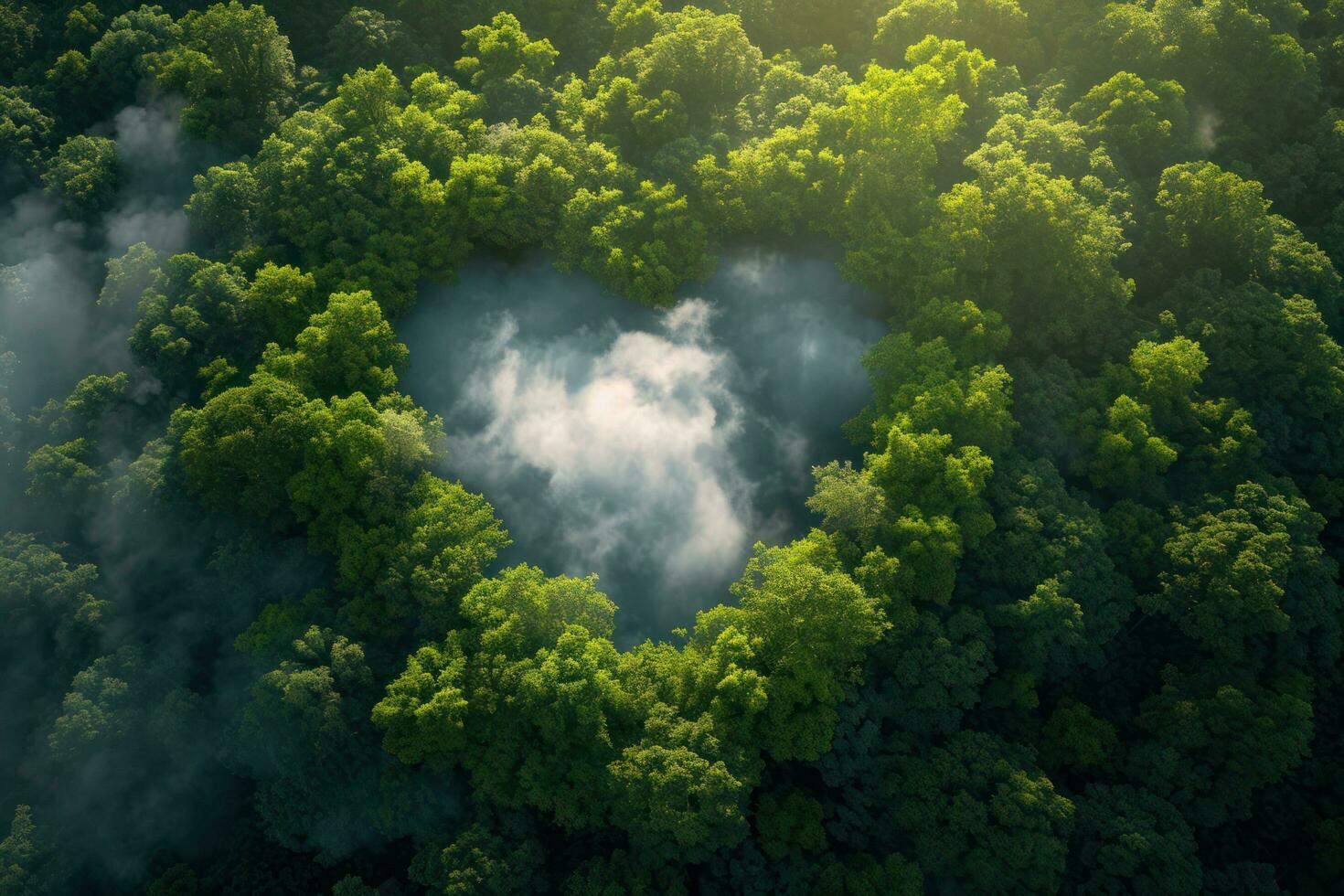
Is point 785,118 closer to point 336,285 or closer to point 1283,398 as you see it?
point 336,285

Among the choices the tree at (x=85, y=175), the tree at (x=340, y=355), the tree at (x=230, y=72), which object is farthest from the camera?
the tree at (x=230, y=72)

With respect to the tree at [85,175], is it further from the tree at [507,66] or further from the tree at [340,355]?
the tree at [507,66]

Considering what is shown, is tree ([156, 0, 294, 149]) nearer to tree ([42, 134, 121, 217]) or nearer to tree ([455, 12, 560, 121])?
tree ([42, 134, 121, 217])

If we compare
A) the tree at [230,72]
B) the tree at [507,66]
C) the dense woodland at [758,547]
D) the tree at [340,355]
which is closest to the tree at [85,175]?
the dense woodland at [758,547]

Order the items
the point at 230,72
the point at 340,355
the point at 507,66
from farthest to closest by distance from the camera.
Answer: the point at 507,66 → the point at 230,72 → the point at 340,355

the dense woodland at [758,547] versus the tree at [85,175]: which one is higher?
the tree at [85,175]

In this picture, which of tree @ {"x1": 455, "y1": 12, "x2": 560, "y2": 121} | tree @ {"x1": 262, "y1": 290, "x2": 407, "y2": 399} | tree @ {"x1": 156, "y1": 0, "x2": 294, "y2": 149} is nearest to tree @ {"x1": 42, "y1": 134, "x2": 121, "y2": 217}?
tree @ {"x1": 156, "y1": 0, "x2": 294, "y2": 149}

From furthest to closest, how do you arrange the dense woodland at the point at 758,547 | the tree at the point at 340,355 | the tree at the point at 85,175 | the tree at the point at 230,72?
the tree at the point at 230,72, the tree at the point at 85,175, the tree at the point at 340,355, the dense woodland at the point at 758,547

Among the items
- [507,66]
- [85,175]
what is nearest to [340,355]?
[85,175]

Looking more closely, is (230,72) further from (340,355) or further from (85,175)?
(340,355)
